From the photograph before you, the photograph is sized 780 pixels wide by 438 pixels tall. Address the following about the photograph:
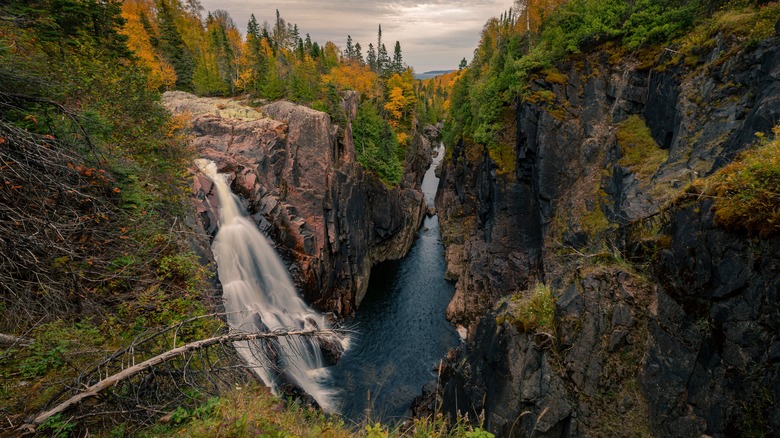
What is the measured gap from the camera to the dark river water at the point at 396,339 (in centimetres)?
Result: 1817

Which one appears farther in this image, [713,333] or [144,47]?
[144,47]

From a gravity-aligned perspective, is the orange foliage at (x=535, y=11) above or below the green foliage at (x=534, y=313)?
above

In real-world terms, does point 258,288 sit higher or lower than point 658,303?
lower

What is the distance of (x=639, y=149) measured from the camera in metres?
16.2

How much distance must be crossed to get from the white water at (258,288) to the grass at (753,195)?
58.9ft

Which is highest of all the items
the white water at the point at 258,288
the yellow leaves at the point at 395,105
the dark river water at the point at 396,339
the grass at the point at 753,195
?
the yellow leaves at the point at 395,105

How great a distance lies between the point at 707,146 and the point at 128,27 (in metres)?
42.3

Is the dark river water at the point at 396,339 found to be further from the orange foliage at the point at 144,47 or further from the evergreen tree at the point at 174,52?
the evergreen tree at the point at 174,52

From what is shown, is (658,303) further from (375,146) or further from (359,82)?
(359,82)

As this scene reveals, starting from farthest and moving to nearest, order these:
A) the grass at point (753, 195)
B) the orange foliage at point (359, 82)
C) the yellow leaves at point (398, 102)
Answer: the yellow leaves at point (398, 102) < the orange foliage at point (359, 82) < the grass at point (753, 195)

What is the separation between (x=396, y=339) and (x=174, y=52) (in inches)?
1451

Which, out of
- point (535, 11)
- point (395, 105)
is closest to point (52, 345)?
point (535, 11)

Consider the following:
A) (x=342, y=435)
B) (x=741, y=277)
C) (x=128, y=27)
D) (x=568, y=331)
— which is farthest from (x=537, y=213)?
(x=128, y=27)

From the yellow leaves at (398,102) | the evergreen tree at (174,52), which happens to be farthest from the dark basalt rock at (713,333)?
the evergreen tree at (174,52)
